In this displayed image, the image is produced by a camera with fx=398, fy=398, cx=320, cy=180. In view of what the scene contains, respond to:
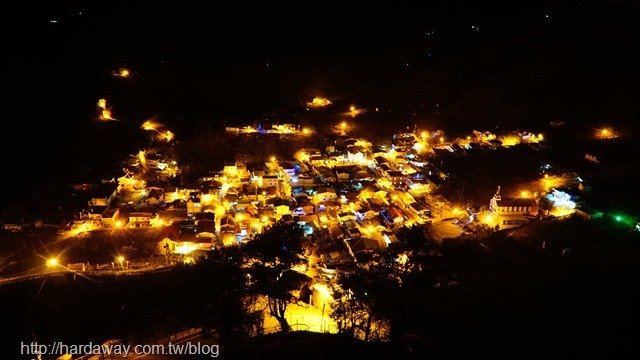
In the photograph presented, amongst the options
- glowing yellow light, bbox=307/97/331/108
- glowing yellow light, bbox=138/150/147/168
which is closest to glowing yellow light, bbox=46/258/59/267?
glowing yellow light, bbox=138/150/147/168

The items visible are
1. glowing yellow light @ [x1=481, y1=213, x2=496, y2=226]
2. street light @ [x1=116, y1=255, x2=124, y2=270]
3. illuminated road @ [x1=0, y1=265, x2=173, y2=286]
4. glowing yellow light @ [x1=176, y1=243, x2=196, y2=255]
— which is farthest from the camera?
glowing yellow light @ [x1=481, y1=213, x2=496, y2=226]

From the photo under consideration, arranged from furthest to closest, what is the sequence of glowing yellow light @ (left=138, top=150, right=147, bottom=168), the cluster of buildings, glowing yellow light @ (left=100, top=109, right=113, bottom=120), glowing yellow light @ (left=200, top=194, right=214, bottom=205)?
glowing yellow light @ (left=100, top=109, right=113, bottom=120), glowing yellow light @ (left=138, top=150, right=147, bottom=168), glowing yellow light @ (left=200, top=194, right=214, bottom=205), the cluster of buildings

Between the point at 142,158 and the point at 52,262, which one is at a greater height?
the point at 142,158

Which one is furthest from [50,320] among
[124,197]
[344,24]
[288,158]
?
[344,24]

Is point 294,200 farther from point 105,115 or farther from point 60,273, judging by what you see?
point 105,115

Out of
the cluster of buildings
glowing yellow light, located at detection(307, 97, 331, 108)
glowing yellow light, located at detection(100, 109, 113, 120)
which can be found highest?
glowing yellow light, located at detection(307, 97, 331, 108)

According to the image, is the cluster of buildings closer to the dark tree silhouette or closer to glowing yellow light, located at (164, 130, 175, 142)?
glowing yellow light, located at (164, 130, 175, 142)

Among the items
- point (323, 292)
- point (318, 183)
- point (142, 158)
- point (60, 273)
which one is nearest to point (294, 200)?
point (318, 183)

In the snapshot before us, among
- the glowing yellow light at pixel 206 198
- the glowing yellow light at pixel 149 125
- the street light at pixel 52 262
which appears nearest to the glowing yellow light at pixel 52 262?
the street light at pixel 52 262

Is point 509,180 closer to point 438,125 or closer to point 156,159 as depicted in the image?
point 438,125

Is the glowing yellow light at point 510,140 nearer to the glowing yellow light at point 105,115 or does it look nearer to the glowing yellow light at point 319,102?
the glowing yellow light at point 319,102

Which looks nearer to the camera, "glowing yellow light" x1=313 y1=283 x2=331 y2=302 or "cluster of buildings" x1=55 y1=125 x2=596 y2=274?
"glowing yellow light" x1=313 y1=283 x2=331 y2=302
